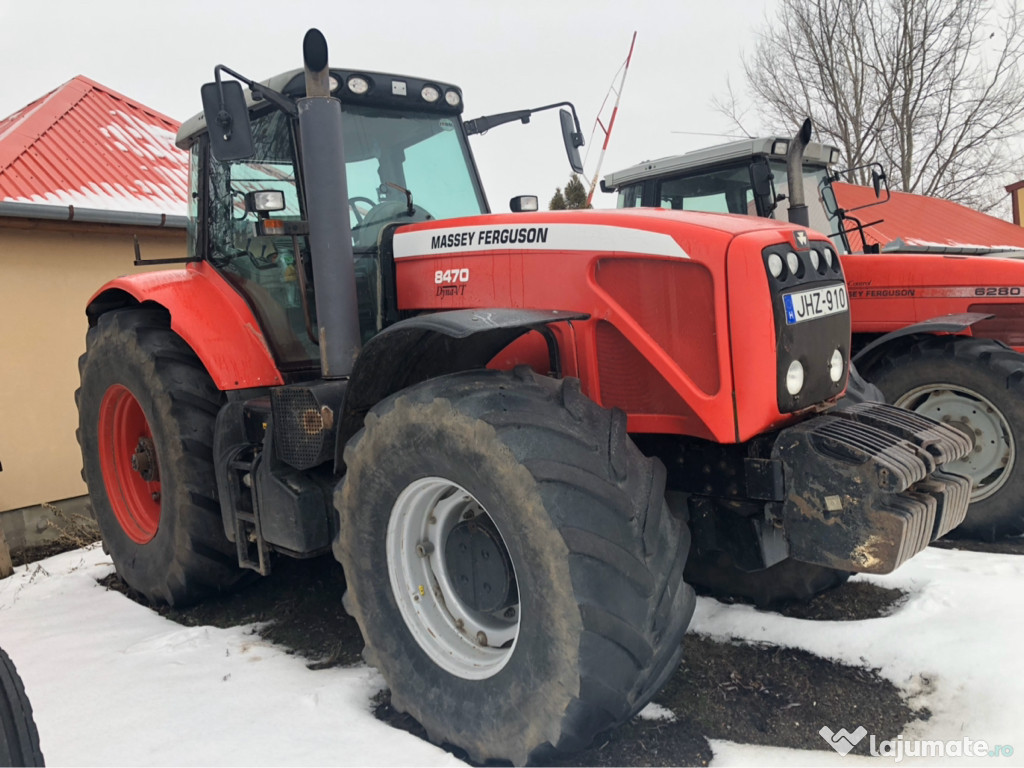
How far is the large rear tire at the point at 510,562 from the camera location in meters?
2.33

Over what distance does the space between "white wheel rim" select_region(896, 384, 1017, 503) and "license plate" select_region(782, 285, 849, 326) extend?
2621 millimetres

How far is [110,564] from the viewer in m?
5.18

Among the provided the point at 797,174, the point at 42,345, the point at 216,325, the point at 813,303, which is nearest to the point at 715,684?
the point at 813,303

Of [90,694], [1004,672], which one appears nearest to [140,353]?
[90,694]

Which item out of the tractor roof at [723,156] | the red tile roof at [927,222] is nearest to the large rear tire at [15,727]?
the tractor roof at [723,156]

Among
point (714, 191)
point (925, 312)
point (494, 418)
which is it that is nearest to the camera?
point (494, 418)

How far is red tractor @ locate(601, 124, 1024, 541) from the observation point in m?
4.97

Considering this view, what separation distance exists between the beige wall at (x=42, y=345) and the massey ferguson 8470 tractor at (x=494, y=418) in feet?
8.07

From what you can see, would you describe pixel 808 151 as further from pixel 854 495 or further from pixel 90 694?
pixel 90 694

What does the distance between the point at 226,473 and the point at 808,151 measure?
15.2ft

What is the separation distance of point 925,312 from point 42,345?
6.05m

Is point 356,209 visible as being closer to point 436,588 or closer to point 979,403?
point 436,588

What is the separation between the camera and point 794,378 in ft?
8.82

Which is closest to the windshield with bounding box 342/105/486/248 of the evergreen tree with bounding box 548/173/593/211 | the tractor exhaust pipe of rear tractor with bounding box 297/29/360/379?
the tractor exhaust pipe of rear tractor with bounding box 297/29/360/379
